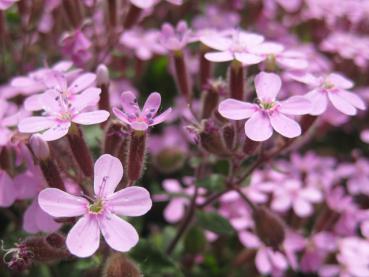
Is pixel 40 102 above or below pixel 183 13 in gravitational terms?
above

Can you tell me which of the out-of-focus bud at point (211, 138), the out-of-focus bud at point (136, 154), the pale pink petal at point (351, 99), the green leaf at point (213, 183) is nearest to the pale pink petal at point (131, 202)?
the out-of-focus bud at point (136, 154)

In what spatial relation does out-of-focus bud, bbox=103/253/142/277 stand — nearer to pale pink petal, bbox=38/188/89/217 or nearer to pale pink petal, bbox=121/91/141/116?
pale pink petal, bbox=38/188/89/217

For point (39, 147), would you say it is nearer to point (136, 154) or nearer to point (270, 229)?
point (136, 154)

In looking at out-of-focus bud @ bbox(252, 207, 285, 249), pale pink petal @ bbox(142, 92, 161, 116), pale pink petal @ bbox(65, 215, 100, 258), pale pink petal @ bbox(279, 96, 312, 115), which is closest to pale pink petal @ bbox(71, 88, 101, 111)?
pale pink petal @ bbox(142, 92, 161, 116)

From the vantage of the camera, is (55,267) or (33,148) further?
(55,267)

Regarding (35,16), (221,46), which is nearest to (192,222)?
(221,46)

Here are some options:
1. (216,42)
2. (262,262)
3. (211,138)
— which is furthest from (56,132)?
(262,262)

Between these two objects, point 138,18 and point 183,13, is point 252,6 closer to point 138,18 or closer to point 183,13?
point 183,13
